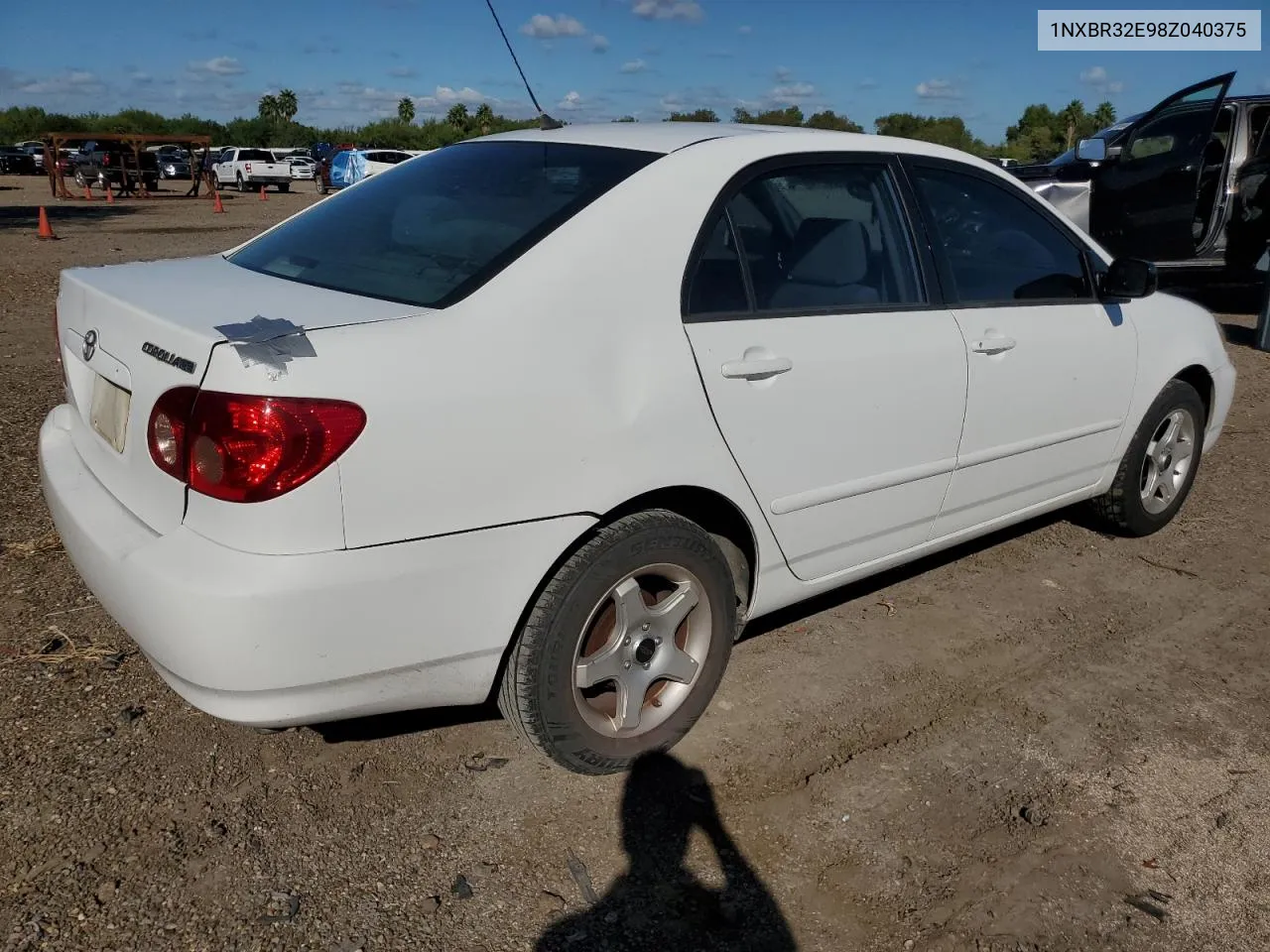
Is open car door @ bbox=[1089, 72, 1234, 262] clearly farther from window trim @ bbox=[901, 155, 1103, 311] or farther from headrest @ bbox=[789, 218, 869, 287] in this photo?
headrest @ bbox=[789, 218, 869, 287]

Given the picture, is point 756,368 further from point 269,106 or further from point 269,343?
point 269,106

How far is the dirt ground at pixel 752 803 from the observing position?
2.33 metres

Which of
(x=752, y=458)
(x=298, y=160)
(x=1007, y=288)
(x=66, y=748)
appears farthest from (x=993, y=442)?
(x=298, y=160)

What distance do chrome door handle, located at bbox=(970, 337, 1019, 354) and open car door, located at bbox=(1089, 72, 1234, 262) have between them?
5028mm

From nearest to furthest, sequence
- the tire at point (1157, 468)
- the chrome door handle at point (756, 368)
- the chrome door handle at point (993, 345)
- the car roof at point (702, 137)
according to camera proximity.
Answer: the chrome door handle at point (756, 368), the car roof at point (702, 137), the chrome door handle at point (993, 345), the tire at point (1157, 468)

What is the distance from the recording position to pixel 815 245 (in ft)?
10.5

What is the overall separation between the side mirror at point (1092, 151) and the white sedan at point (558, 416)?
664cm

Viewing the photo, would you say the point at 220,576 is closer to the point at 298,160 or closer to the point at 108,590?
the point at 108,590

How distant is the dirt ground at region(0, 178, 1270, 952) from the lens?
7.63ft

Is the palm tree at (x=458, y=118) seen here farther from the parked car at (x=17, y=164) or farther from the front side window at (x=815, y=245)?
the front side window at (x=815, y=245)

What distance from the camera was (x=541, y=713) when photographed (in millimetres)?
2584

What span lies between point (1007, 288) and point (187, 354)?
2.71 m

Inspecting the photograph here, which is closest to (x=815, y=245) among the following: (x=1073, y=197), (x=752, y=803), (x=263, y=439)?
(x=752, y=803)

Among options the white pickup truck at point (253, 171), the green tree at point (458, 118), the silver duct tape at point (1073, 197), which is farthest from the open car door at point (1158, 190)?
the green tree at point (458, 118)
